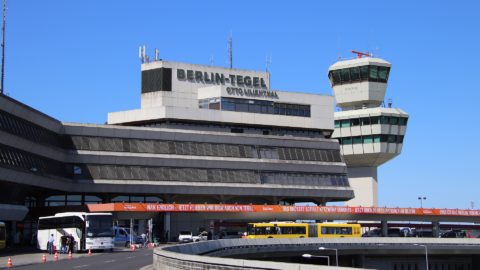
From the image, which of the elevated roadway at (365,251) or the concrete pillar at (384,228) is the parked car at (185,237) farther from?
the concrete pillar at (384,228)

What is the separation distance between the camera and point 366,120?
430 ft

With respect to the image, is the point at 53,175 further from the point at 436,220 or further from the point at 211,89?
the point at 436,220

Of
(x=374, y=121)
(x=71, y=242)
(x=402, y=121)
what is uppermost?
(x=402, y=121)

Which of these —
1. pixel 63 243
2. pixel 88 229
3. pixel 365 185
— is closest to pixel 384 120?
pixel 365 185

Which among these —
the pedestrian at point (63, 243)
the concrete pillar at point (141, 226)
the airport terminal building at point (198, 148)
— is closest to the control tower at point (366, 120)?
the airport terminal building at point (198, 148)

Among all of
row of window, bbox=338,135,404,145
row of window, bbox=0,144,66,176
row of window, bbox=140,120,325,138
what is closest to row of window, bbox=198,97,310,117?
row of window, bbox=140,120,325,138

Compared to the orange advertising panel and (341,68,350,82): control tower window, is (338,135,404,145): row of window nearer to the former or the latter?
(341,68,350,82): control tower window

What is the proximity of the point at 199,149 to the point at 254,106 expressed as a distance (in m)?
12.7

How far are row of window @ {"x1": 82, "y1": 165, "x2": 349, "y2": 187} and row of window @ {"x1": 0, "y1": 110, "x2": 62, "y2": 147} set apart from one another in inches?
277

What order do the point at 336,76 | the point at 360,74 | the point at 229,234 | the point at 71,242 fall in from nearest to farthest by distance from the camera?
1. the point at 71,242
2. the point at 229,234
3. the point at 360,74
4. the point at 336,76

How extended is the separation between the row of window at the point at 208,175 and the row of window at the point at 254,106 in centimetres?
990

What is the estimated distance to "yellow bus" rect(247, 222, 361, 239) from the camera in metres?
84.6

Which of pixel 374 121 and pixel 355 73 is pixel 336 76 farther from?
pixel 374 121

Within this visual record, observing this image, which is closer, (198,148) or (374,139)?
(198,148)
